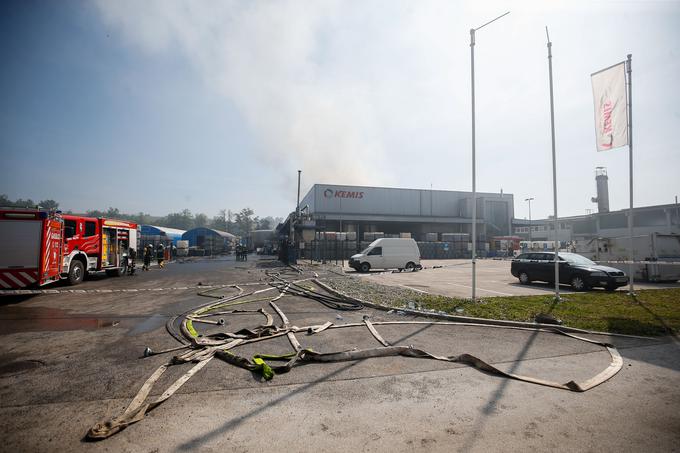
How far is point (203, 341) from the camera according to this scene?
17.3 feet

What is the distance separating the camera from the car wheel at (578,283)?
12.2 metres

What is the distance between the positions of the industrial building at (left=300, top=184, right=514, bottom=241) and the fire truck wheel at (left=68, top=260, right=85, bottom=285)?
31.2 metres

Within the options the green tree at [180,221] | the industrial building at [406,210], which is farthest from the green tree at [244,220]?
the industrial building at [406,210]

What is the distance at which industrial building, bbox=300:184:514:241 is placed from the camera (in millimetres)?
46500

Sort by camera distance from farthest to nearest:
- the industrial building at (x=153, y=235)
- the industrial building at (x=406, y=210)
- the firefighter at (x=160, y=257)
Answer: the industrial building at (x=406, y=210), the industrial building at (x=153, y=235), the firefighter at (x=160, y=257)

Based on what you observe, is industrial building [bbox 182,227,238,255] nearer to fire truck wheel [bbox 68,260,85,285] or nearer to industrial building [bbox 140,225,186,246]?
industrial building [bbox 140,225,186,246]

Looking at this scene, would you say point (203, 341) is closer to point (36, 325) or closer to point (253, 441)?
point (253, 441)

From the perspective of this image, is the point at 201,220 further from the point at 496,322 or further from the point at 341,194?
the point at 496,322

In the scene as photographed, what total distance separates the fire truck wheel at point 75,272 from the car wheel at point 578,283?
69.1 feet

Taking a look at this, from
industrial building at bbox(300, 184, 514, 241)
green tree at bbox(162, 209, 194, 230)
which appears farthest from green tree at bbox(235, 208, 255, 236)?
industrial building at bbox(300, 184, 514, 241)

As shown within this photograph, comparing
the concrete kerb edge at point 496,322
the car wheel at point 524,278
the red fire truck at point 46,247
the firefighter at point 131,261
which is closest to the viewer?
the concrete kerb edge at point 496,322

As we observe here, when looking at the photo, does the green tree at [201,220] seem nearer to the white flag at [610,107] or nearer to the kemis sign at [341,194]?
the kemis sign at [341,194]

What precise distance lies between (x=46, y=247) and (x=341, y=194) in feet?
125

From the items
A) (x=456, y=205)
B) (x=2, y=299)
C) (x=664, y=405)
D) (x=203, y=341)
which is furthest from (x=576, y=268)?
(x=456, y=205)
